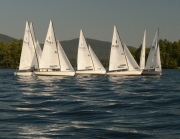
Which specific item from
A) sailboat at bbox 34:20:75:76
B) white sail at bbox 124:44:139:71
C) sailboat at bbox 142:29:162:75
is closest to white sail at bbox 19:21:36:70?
sailboat at bbox 34:20:75:76

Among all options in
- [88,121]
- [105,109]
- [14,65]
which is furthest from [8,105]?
[14,65]

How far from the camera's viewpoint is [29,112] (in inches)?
665

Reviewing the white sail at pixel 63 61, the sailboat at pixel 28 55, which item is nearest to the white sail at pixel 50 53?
the white sail at pixel 63 61

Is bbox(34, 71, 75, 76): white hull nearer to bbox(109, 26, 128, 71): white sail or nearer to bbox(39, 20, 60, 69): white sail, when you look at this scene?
bbox(39, 20, 60, 69): white sail

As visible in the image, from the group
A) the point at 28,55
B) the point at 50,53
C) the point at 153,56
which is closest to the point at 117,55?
the point at 153,56

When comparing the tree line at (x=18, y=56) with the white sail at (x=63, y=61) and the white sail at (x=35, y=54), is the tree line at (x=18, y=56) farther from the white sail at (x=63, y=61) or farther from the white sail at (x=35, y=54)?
the white sail at (x=63, y=61)

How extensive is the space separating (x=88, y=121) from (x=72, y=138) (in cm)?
294

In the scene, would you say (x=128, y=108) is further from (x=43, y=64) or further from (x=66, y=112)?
(x=43, y=64)

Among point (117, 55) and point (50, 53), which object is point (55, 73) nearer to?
point (50, 53)

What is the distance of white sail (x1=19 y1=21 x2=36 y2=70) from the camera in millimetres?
67750

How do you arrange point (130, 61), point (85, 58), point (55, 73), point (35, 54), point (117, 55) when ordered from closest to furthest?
point (55, 73), point (35, 54), point (117, 55), point (130, 61), point (85, 58)

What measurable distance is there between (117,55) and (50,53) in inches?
493

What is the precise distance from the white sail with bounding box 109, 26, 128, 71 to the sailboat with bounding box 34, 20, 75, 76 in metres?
8.86

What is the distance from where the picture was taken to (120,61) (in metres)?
68.2
